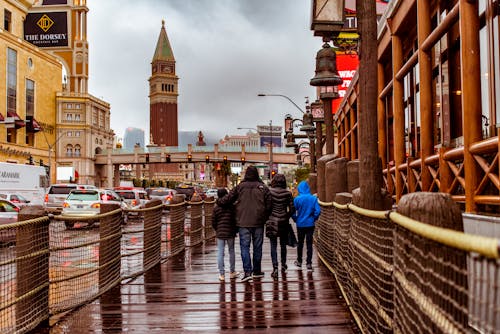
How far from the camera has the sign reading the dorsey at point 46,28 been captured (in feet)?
331

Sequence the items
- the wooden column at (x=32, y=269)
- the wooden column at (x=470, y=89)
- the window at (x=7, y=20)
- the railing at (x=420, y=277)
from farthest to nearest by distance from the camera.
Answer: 1. the window at (x=7, y=20)
2. the wooden column at (x=470, y=89)
3. the wooden column at (x=32, y=269)
4. the railing at (x=420, y=277)

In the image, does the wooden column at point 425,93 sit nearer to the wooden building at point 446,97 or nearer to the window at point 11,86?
the wooden building at point 446,97

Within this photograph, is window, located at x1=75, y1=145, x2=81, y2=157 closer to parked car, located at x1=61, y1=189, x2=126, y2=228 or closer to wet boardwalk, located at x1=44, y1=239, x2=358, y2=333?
parked car, located at x1=61, y1=189, x2=126, y2=228

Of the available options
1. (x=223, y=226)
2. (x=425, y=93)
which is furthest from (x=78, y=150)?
(x=425, y=93)

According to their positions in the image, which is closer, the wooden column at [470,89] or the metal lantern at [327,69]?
the wooden column at [470,89]

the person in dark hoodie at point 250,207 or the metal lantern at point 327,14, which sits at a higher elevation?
the metal lantern at point 327,14

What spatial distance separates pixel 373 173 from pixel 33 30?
4103 inches

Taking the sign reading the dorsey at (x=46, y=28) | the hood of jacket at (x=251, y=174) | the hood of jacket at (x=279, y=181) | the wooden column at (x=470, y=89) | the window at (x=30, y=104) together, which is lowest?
the hood of jacket at (x=279, y=181)

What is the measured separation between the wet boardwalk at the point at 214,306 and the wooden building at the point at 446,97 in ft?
7.94

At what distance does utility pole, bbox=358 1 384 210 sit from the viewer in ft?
24.9

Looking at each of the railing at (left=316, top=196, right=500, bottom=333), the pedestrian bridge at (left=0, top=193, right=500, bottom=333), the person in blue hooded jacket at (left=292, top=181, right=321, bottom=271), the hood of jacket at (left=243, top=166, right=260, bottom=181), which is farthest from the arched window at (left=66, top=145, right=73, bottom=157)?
the railing at (left=316, top=196, right=500, bottom=333)

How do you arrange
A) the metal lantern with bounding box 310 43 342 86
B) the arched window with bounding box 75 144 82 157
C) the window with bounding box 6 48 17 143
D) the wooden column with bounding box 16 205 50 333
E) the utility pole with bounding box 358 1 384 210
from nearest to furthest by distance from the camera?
the wooden column with bounding box 16 205 50 333 < the utility pole with bounding box 358 1 384 210 < the metal lantern with bounding box 310 43 342 86 < the window with bounding box 6 48 17 143 < the arched window with bounding box 75 144 82 157

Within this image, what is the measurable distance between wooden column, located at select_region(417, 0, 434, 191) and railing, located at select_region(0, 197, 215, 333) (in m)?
5.20

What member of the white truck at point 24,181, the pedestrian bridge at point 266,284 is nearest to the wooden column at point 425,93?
the pedestrian bridge at point 266,284
